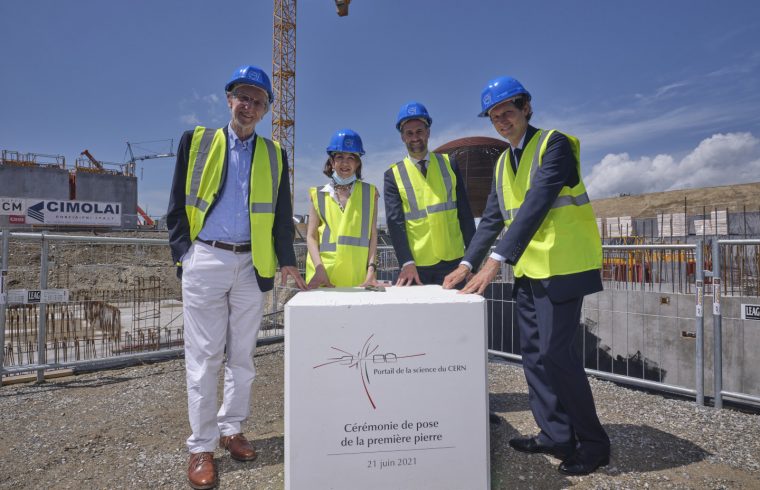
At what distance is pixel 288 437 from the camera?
1.82 meters

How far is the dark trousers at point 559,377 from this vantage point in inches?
97.1

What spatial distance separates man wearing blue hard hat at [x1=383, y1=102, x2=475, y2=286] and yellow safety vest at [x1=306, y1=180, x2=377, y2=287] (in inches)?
8.9

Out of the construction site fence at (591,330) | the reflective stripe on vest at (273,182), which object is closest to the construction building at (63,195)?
the construction site fence at (591,330)

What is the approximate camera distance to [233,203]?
2.71 meters

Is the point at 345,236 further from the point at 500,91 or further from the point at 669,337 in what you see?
the point at 669,337

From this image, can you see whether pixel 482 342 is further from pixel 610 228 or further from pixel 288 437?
pixel 610 228

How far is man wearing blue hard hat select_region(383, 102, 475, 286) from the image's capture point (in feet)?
10.5

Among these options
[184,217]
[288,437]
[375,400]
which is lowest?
[288,437]

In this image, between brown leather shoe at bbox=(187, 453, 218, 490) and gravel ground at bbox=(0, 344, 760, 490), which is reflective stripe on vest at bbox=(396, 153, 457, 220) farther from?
brown leather shoe at bbox=(187, 453, 218, 490)

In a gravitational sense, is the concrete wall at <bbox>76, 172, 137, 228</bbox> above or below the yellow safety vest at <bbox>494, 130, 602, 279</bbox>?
above

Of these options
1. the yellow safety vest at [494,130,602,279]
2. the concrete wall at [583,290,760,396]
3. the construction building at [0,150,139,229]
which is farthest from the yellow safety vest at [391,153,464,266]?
the construction building at [0,150,139,229]

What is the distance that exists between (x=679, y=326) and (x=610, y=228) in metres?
19.4

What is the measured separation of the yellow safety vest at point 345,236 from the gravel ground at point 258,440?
1.29 m

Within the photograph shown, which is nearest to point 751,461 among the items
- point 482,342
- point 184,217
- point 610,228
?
point 482,342
